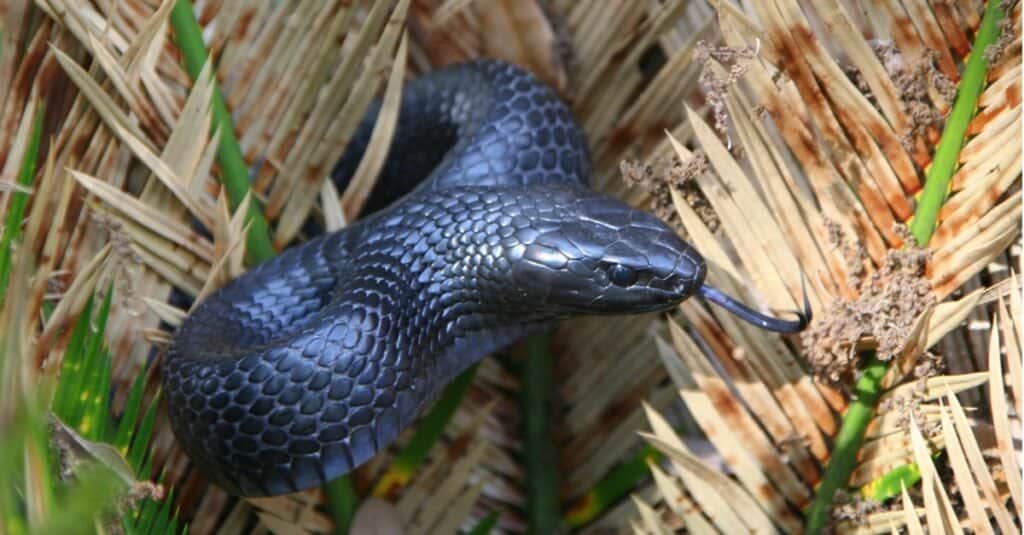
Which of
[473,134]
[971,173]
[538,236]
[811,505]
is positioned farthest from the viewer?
[473,134]

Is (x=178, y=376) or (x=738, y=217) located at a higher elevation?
(x=738, y=217)

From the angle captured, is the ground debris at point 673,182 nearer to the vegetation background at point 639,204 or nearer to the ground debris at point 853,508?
the vegetation background at point 639,204

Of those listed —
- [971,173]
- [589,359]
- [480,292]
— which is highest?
[971,173]

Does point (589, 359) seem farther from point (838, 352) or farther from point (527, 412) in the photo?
point (838, 352)

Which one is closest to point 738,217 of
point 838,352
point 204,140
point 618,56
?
A: point 838,352

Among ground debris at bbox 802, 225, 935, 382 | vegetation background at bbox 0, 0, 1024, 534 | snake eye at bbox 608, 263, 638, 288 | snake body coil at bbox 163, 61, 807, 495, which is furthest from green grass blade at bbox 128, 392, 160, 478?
ground debris at bbox 802, 225, 935, 382

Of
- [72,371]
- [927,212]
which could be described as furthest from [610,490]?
[72,371]

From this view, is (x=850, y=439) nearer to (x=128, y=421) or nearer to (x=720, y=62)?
(x=720, y=62)
